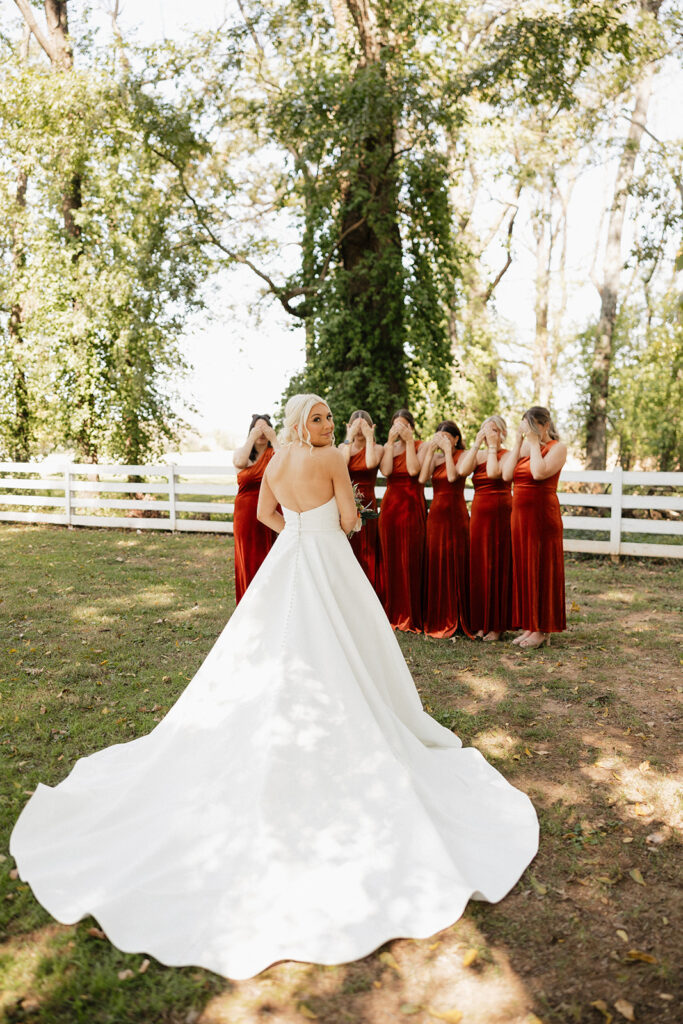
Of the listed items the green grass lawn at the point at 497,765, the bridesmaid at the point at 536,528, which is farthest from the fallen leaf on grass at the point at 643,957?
the bridesmaid at the point at 536,528

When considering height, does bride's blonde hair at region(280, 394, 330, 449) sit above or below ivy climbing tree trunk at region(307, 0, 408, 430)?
below

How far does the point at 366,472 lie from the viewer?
8539 mm

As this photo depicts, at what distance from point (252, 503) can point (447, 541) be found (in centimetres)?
203

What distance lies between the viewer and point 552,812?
450 centimetres

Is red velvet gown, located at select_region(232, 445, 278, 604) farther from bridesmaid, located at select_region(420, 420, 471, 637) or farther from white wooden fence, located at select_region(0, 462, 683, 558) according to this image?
white wooden fence, located at select_region(0, 462, 683, 558)

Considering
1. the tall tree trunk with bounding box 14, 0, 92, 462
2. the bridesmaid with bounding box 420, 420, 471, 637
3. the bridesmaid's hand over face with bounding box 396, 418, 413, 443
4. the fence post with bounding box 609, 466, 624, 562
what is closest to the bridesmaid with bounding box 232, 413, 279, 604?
the bridesmaid's hand over face with bounding box 396, 418, 413, 443

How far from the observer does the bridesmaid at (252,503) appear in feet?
25.8

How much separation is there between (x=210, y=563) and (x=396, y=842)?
9.85 m

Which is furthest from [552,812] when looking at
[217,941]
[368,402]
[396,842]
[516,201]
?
[516,201]

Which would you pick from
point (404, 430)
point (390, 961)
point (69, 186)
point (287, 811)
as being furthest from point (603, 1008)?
point (69, 186)

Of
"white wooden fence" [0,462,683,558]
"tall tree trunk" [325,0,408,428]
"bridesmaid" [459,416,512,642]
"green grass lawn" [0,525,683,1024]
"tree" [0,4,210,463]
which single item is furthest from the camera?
"tree" [0,4,210,463]

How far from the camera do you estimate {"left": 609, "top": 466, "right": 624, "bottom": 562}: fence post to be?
12.9 meters

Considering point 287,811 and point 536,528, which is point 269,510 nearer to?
point 287,811

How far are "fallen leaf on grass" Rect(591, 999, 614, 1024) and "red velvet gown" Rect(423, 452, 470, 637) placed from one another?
544cm
